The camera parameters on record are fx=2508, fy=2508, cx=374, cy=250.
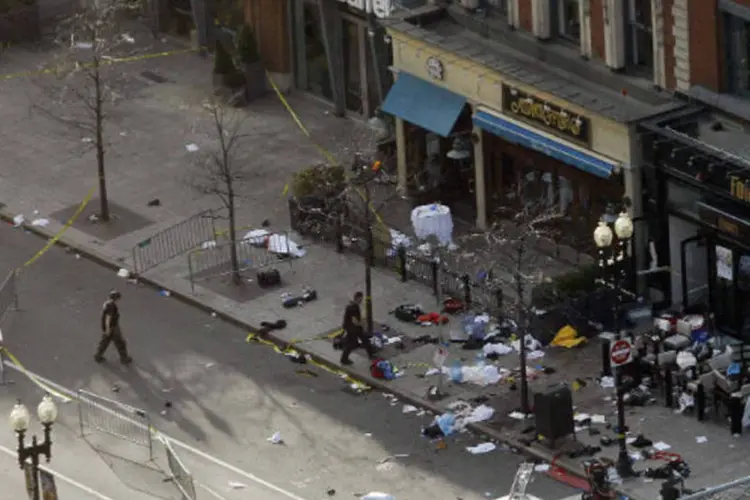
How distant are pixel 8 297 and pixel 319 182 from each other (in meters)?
7.91

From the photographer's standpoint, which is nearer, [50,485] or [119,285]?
[50,485]

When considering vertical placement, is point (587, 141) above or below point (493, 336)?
above

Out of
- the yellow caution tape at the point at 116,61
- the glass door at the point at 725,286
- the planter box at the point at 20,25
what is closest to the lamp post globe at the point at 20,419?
the glass door at the point at 725,286

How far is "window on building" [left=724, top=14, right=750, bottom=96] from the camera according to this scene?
168 ft

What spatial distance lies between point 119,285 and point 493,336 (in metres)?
9.89

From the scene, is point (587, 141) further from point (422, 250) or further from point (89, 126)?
point (89, 126)

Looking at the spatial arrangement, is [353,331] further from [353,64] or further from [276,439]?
[353,64]

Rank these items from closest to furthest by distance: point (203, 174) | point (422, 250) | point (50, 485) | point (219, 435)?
point (50, 485)
point (219, 435)
point (422, 250)
point (203, 174)

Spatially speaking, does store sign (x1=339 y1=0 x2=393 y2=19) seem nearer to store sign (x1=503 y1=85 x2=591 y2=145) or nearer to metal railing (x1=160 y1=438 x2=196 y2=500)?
store sign (x1=503 y1=85 x2=591 y2=145)

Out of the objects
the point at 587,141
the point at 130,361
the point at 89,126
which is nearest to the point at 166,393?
the point at 130,361

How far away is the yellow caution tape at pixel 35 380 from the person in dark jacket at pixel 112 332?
1.48m

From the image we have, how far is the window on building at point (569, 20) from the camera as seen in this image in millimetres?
55375

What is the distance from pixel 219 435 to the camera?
50.2 metres

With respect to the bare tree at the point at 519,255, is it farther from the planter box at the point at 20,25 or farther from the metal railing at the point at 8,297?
the planter box at the point at 20,25
